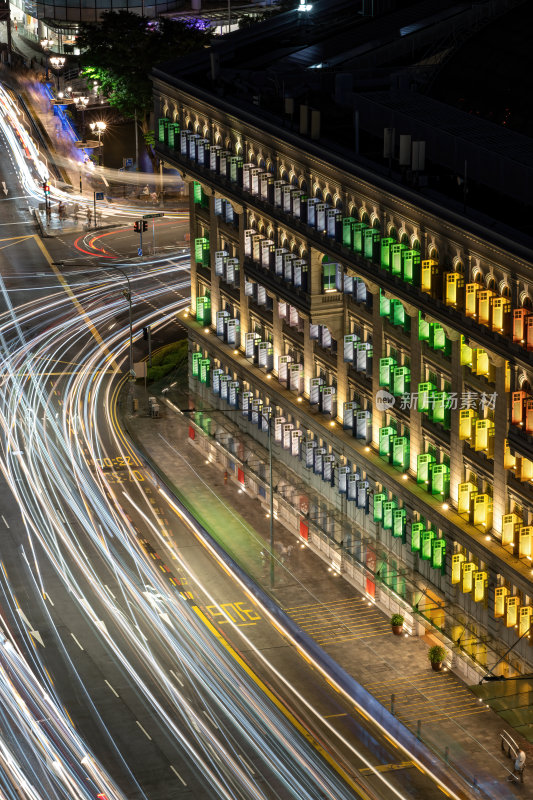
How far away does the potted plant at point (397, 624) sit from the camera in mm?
114500

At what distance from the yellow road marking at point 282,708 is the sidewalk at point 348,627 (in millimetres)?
5255

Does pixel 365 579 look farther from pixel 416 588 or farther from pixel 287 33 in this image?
pixel 287 33

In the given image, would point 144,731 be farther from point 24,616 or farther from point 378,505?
point 378,505

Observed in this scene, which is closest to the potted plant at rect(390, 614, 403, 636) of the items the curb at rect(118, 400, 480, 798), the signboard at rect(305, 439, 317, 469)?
the curb at rect(118, 400, 480, 798)

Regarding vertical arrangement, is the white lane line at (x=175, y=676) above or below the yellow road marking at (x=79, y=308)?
below

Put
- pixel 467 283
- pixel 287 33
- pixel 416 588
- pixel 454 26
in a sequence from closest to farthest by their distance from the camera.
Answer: pixel 467 283
pixel 416 588
pixel 454 26
pixel 287 33

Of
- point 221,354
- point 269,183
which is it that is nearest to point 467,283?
point 269,183

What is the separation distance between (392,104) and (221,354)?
27.9 meters

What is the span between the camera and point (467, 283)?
105 m

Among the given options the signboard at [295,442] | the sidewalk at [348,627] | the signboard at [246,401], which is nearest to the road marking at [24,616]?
the sidewalk at [348,627]

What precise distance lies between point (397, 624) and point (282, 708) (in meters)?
11.4

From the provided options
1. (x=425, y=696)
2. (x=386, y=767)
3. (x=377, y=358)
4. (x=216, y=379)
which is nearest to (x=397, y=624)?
(x=425, y=696)

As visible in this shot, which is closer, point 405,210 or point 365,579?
point 405,210

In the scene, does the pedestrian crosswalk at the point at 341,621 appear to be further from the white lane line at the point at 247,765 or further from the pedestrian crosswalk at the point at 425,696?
the white lane line at the point at 247,765
